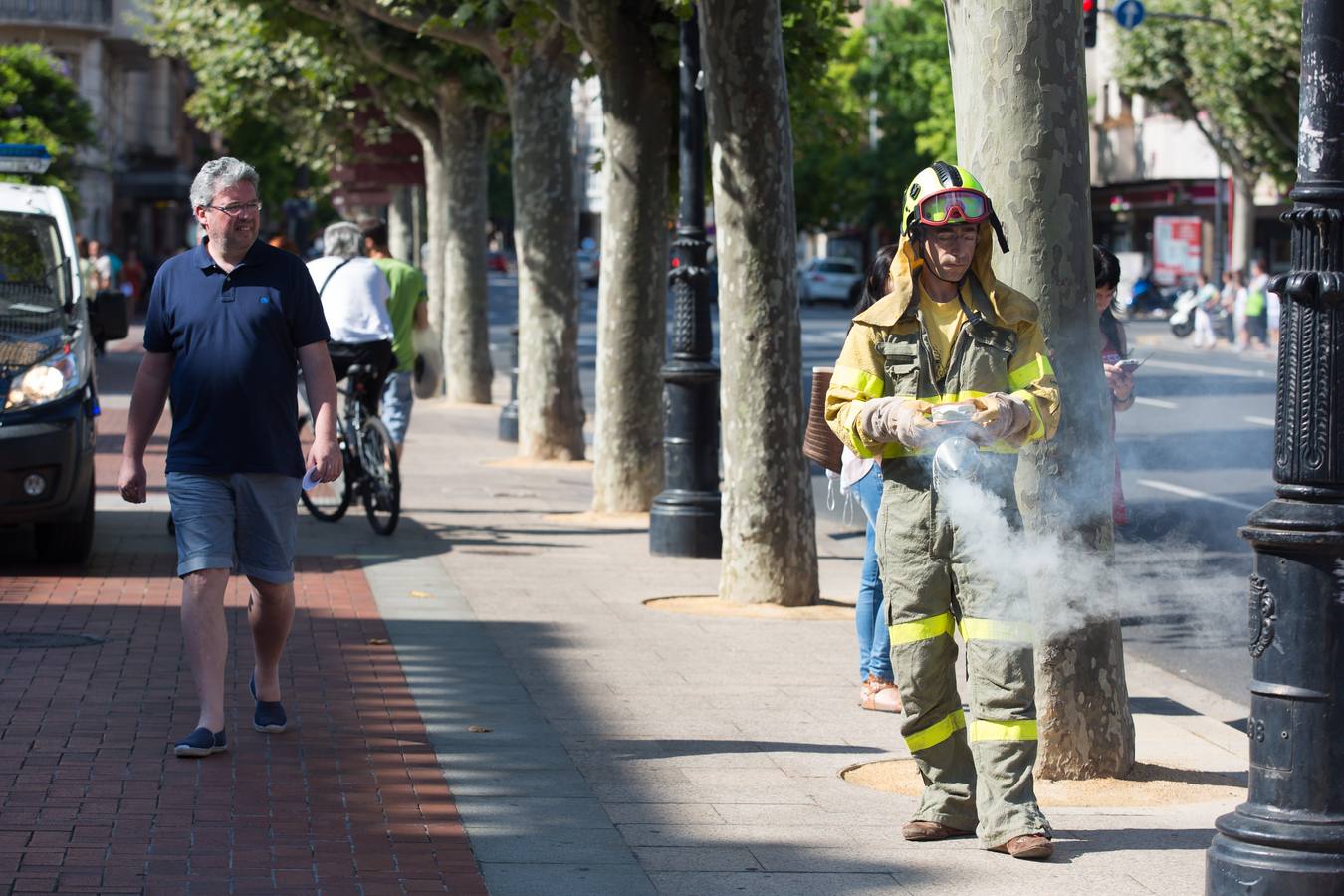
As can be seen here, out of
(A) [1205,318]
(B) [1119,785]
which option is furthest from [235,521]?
(A) [1205,318]

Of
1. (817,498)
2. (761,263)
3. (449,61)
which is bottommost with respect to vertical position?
(817,498)

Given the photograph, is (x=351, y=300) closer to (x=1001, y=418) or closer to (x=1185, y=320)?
(x=1001, y=418)

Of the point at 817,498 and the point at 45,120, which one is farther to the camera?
the point at 45,120

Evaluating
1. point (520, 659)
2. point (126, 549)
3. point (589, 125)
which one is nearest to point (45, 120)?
point (126, 549)

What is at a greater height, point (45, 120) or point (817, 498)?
point (45, 120)

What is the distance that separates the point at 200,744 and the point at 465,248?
66.6 ft

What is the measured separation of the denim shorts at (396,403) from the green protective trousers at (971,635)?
8.12 metres

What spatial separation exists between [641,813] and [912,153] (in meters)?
78.3

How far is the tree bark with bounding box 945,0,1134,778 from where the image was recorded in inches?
254

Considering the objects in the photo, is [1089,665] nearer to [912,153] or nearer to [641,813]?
[641,813]

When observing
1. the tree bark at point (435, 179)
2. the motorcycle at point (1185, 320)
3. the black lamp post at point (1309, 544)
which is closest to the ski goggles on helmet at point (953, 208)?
the black lamp post at point (1309, 544)

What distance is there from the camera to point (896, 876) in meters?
5.39

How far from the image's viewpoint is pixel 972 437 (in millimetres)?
5430

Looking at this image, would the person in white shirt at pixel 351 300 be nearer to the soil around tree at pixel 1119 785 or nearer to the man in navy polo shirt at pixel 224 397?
the man in navy polo shirt at pixel 224 397
